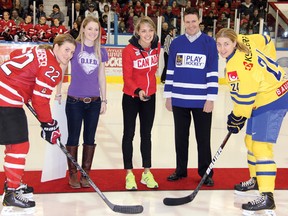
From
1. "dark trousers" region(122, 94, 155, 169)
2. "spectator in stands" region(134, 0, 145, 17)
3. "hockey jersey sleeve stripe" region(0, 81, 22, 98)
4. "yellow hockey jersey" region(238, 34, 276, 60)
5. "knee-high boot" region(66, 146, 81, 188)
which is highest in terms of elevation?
"spectator in stands" region(134, 0, 145, 17)

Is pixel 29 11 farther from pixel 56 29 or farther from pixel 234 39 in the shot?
pixel 234 39

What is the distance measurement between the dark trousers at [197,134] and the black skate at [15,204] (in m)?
1.13

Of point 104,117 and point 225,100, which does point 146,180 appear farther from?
point 225,100

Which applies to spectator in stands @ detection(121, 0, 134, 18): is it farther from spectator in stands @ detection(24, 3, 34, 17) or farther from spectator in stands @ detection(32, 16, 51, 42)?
spectator in stands @ detection(32, 16, 51, 42)

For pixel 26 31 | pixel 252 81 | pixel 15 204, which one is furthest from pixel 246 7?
pixel 15 204

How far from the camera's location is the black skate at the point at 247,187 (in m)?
3.32

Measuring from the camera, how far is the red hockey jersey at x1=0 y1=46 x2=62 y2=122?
9.07 ft

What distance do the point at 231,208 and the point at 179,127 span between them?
0.72 meters

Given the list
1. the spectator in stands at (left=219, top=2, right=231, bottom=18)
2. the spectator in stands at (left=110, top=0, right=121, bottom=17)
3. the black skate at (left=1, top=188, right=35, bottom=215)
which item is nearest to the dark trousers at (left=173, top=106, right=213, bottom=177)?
the black skate at (left=1, top=188, right=35, bottom=215)

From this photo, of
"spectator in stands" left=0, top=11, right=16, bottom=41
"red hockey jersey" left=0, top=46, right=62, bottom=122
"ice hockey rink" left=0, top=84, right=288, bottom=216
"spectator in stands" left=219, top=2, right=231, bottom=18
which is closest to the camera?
"red hockey jersey" left=0, top=46, right=62, bottom=122

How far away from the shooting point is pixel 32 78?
2.82 m

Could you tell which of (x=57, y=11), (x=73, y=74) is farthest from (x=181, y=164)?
(x=57, y=11)

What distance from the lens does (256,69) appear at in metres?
2.82

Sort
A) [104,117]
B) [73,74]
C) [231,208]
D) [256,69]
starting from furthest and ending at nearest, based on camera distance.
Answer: [104,117] < [73,74] < [231,208] < [256,69]
